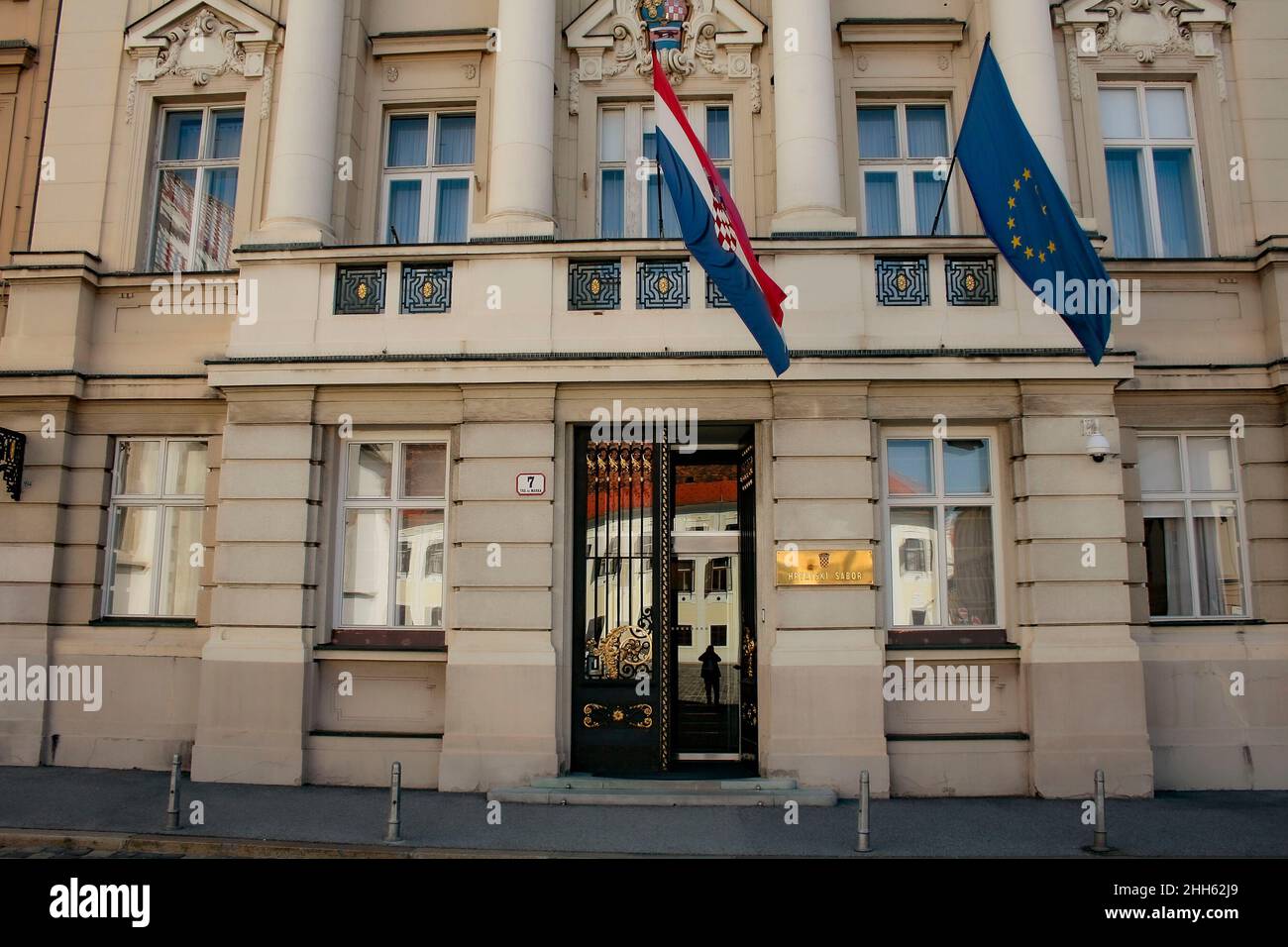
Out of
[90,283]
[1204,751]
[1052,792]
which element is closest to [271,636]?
[90,283]

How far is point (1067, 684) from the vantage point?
10.3 meters

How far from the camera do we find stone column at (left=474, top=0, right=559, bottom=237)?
11328mm

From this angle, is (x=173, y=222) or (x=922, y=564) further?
(x=173, y=222)

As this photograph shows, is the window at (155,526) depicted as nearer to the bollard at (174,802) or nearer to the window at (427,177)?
the bollard at (174,802)

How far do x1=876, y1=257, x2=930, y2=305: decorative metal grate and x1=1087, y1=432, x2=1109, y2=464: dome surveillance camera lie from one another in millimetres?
2437

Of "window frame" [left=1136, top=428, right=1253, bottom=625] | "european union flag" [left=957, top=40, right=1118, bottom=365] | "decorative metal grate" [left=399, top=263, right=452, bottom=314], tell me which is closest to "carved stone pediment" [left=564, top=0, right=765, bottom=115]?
"decorative metal grate" [left=399, top=263, right=452, bottom=314]

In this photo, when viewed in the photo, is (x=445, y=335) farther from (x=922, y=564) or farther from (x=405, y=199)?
(x=922, y=564)

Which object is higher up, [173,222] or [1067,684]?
[173,222]

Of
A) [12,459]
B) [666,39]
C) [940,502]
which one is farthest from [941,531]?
[12,459]

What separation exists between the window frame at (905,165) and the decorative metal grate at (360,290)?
20.6ft

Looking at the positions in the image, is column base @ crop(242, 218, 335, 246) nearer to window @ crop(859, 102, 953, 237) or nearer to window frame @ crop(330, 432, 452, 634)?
window frame @ crop(330, 432, 452, 634)

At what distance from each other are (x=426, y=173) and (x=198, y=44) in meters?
3.78
